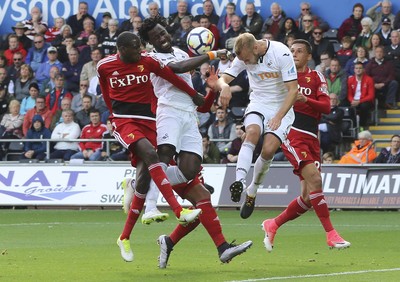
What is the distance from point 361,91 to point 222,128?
3.12m

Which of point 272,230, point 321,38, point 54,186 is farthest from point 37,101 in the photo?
point 272,230

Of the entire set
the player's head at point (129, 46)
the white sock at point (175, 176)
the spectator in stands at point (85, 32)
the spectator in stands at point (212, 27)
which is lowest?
the spectator in stands at point (85, 32)

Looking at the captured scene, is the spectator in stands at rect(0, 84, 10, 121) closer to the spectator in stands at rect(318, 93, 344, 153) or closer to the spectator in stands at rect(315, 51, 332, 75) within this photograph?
the spectator in stands at rect(315, 51, 332, 75)

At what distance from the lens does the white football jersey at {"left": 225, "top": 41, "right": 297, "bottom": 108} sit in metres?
13.4

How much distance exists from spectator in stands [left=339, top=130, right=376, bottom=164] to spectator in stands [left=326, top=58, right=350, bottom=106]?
188cm

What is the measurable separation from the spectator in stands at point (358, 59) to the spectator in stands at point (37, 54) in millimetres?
8285

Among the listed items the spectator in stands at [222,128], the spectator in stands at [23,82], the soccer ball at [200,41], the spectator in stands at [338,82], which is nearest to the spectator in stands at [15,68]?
the spectator in stands at [23,82]

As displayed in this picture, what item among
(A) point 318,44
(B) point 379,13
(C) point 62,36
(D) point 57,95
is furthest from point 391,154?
(C) point 62,36

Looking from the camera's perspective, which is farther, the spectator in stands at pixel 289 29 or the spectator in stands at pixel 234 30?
the spectator in stands at pixel 234 30

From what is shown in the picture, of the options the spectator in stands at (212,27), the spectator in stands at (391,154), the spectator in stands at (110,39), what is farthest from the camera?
the spectator in stands at (110,39)

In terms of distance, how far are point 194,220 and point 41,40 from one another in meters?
17.8

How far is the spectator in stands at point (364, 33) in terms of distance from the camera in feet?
83.5

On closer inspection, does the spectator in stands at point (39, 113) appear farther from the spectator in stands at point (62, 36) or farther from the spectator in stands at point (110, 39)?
the spectator in stands at point (62, 36)

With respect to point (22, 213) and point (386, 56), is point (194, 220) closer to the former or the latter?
point (22, 213)
